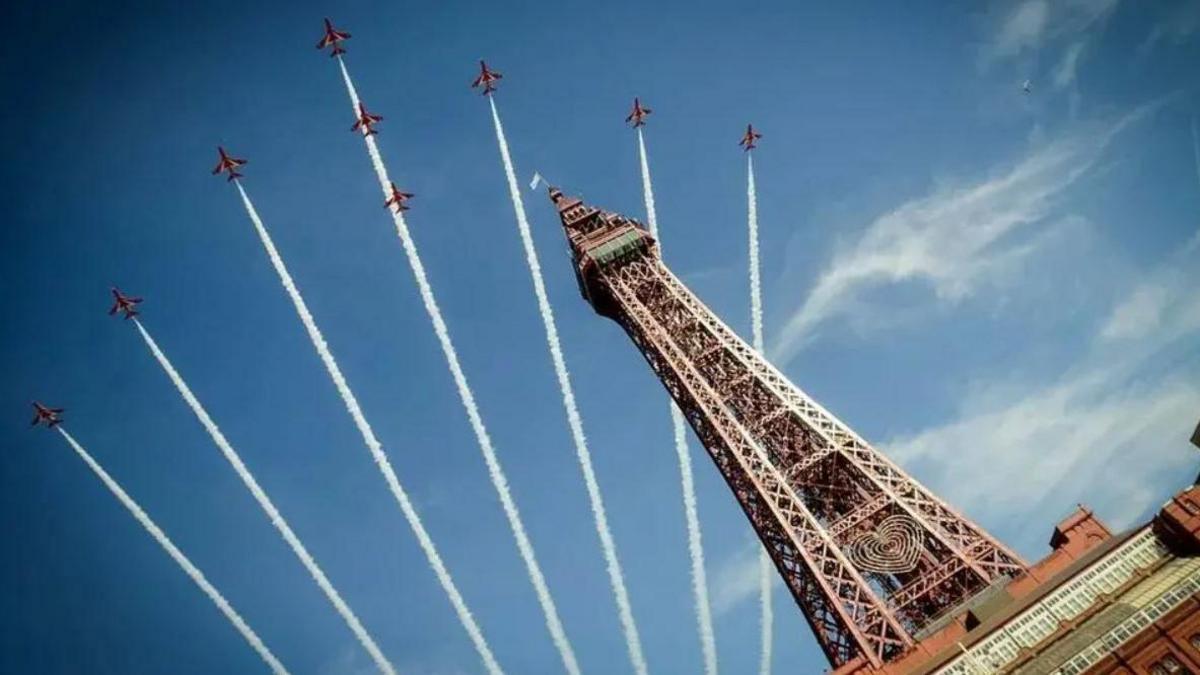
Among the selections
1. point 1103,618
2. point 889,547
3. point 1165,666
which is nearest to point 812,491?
point 889,547

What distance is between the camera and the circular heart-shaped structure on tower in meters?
40.0

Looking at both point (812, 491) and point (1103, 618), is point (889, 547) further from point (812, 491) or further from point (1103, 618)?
point (1103, 618)

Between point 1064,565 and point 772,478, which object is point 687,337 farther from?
point 1064,565

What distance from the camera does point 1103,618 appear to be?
27781mm

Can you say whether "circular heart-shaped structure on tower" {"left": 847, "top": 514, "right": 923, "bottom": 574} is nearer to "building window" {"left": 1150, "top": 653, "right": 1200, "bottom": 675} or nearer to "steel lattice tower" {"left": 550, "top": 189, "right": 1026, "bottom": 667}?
"steel lattice tower" {"left": 550, "top": 189, "right": 1026, "bottom": 667}

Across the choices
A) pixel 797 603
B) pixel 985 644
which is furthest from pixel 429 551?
pixel 985 644

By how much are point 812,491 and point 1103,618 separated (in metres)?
19.2

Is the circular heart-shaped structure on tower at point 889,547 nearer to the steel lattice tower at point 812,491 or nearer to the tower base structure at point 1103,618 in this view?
the steel lattice tower at point 812,491

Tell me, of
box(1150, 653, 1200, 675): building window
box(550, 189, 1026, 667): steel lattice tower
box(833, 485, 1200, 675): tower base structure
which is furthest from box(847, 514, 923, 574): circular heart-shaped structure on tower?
box(1150, 653, 1200, 675): building window

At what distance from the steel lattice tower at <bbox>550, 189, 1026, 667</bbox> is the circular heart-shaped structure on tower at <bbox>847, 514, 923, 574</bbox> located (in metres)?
0.06

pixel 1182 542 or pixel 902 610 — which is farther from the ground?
pixel 902 610

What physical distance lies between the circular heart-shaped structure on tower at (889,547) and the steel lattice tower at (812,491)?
0.06 metres

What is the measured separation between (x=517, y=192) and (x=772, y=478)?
1173 inches

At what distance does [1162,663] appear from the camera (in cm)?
2595
